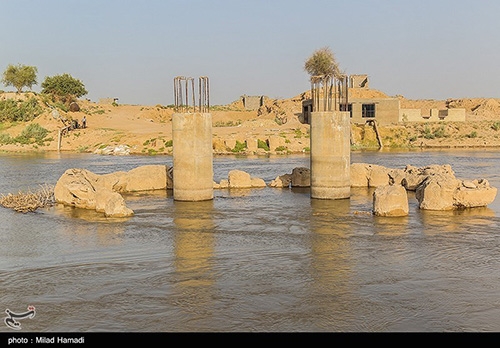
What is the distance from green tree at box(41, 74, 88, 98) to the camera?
285ft

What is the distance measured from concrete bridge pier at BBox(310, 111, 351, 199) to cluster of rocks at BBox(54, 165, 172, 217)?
7.24 metres

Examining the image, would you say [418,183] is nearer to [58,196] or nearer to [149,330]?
[58,196]

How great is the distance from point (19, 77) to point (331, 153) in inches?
2975

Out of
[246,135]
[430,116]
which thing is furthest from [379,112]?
Answer: [246,135]

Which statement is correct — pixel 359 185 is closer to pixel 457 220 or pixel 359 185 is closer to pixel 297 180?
pixel 297 180

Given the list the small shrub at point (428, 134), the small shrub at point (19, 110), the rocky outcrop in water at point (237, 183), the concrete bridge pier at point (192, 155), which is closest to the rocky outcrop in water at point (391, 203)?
the concrete bridge pier at point (192, 155)

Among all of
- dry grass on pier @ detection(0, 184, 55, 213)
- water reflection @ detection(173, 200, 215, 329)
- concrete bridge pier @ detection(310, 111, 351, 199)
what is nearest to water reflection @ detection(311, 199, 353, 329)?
concrete bridge pier @ detection(310, 111, 351, 199)

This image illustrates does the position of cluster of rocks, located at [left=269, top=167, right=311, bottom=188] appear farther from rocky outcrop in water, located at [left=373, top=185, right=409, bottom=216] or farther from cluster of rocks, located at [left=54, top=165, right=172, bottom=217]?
rocky outcrop in water, located at [left=373, top=185, right=409, bottom=216]

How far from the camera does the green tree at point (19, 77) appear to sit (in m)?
85.8

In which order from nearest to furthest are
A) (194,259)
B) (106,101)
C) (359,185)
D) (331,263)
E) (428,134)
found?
(331,263), (194,259), (359,185), (428,134), (106,101)

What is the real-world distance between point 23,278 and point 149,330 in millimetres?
4118

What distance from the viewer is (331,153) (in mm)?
21375

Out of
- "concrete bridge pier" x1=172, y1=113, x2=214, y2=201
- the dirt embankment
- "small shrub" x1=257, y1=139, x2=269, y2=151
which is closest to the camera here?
"concrete bridge pier" x1=172, y1=113, x2=214, y2=201

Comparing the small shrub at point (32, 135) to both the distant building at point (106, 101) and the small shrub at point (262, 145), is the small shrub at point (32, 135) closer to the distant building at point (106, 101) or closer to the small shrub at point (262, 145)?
the small shrub at point (262, 145)
